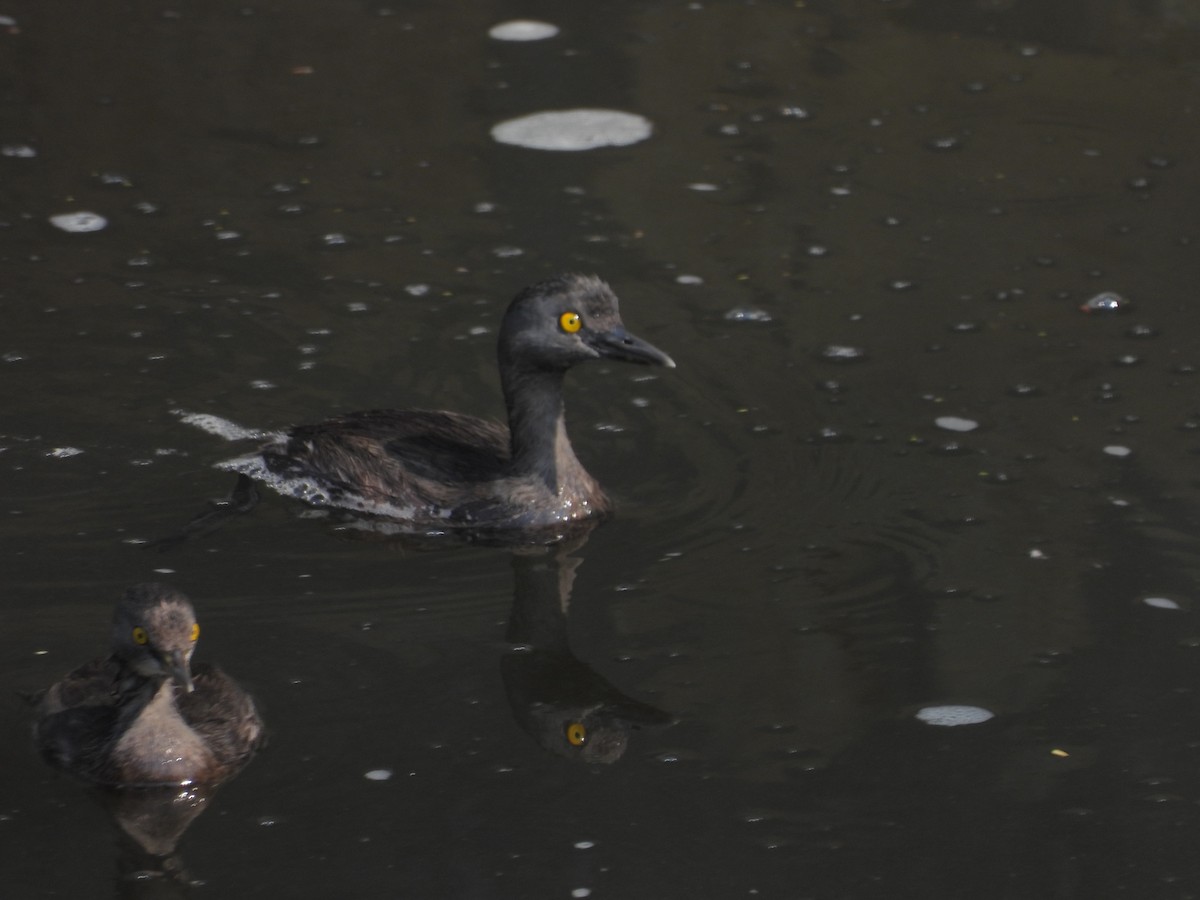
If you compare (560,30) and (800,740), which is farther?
(560,30)

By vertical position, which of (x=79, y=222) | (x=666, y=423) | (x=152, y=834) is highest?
(x=79, y=222)

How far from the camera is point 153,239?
8.34 meters

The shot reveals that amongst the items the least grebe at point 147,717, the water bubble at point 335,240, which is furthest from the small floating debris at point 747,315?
the least grebe at point 147,717

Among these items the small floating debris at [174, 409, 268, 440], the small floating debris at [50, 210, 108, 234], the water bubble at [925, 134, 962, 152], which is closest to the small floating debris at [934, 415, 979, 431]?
the small floating debris at [174, 409, 268, 440]

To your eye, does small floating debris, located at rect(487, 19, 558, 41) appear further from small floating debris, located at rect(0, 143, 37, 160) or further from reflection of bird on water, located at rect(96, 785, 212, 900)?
reflection of bird on water, located at rect(96, 785, 212, 900)

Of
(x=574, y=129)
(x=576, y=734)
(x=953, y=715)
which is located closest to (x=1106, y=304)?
(x=574, y=129)

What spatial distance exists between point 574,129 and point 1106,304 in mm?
2940

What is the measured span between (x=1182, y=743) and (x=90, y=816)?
286 centimetres

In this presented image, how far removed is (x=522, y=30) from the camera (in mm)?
Answer: 10750

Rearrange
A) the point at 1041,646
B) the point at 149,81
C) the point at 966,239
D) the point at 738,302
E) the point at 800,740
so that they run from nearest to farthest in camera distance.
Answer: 1. the point at 800,740
2. the point at 1041,646
3. the point at 738,302
4. the point at 966,239
5. the point at 149,81

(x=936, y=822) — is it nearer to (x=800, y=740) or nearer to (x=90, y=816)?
(x=800, y=740)

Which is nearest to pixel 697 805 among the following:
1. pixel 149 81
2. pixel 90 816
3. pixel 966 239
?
pixel 90 816

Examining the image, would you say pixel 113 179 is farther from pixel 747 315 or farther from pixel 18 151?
pixel 747 315

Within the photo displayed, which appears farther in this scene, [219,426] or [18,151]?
[18,151]
